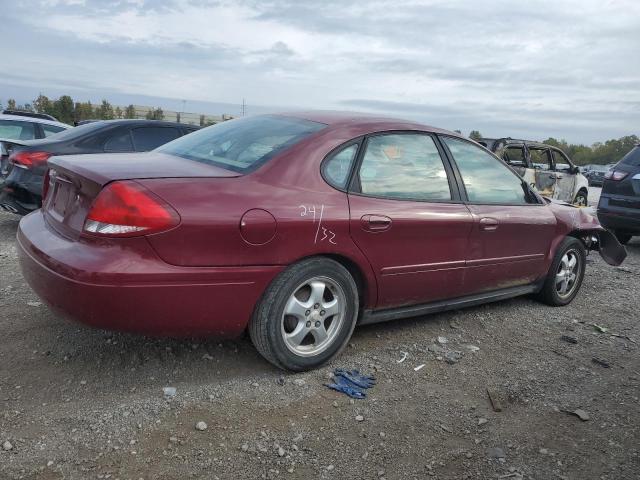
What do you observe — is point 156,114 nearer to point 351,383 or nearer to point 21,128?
point 21,128

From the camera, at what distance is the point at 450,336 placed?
163 inches

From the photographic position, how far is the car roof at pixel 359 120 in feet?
12.0

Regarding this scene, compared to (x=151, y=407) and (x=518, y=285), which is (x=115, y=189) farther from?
(x=518, y=285)

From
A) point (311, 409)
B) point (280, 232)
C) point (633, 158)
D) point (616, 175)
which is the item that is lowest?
point (311, 409)

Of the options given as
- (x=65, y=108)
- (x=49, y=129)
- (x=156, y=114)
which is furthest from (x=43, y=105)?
(x=49, y=129)

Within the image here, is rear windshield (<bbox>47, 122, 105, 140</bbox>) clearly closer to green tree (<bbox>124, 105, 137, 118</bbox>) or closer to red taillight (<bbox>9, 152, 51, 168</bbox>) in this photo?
red taillight (<bbox>9, 152, 51, 168</bbox>)

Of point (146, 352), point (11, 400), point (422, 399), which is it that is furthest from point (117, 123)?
point (422, 399)

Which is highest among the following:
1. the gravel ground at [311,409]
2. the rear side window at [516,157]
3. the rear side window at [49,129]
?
the rear side window at [516,157]

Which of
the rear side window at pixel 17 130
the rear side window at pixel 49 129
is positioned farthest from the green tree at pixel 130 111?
the rear side window at pixel 17 130

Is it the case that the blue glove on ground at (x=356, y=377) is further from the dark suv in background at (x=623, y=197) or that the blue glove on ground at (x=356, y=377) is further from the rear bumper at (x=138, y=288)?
the dark suv in background at (x=623, y=197)

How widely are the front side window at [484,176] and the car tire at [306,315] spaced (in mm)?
1377

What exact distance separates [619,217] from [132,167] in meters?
7.34

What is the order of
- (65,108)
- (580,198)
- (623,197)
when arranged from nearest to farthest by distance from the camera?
1. (623,197)
2. (580,198)
3. (65,108)

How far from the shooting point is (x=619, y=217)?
8125 millimetres
